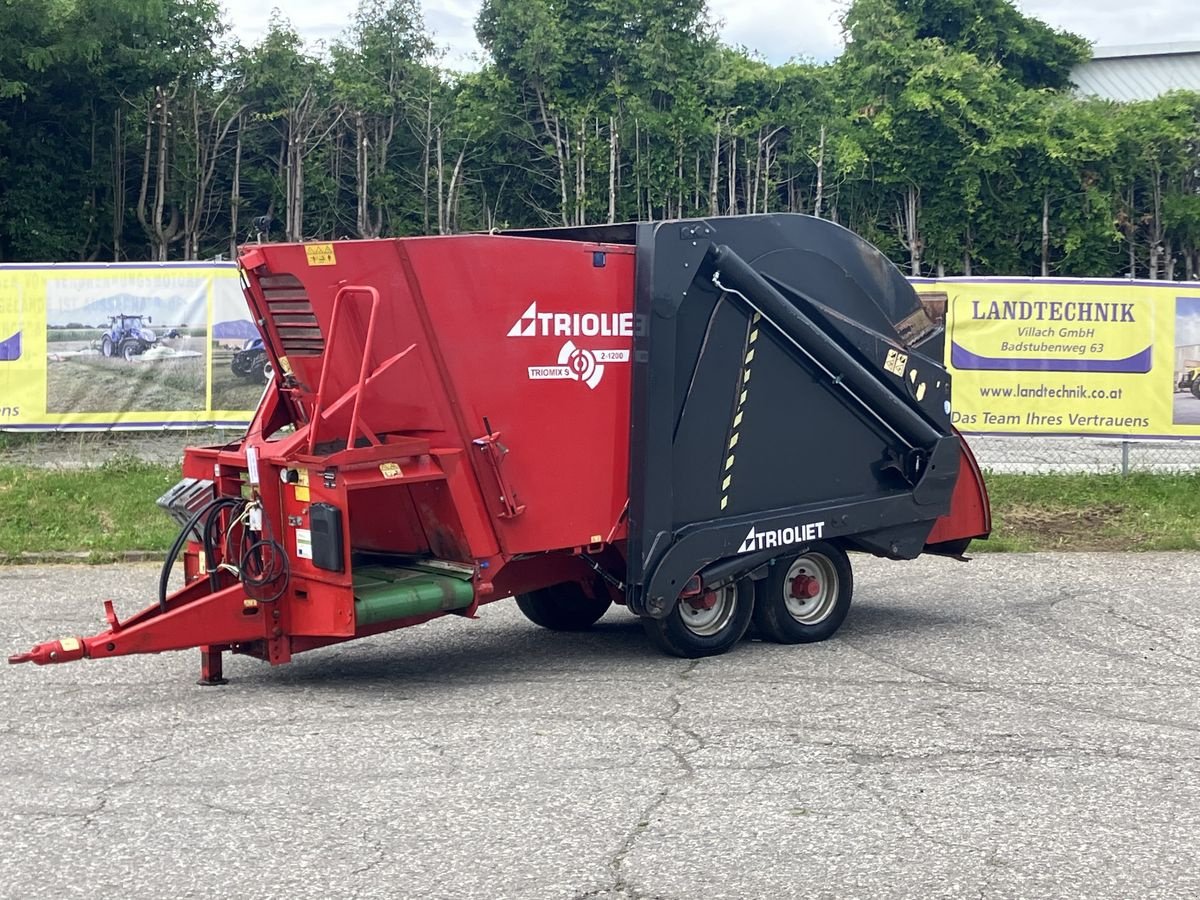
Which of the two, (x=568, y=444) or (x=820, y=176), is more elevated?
(x=820, y=176)

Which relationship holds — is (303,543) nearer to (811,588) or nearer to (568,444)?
(568,444)

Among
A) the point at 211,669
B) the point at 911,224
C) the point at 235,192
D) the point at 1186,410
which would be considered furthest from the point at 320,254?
the point at 911,224

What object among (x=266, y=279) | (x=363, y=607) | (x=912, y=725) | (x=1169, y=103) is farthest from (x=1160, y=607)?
(x=1169, y=103)

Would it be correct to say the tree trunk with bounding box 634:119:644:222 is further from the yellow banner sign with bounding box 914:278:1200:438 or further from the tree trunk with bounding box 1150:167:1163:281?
the yellow banner sign with bounding box 914:278:1200:438

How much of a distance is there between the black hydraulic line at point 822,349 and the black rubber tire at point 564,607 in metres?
2.04

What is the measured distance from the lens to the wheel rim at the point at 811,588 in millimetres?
8578

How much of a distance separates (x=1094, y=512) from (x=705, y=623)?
6.47 meters

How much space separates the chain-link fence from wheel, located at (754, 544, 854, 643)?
229 inches

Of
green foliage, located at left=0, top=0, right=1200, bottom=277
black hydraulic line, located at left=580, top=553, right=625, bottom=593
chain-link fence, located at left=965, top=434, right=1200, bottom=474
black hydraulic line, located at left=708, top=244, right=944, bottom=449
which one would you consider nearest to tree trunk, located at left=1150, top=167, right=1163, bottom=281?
green foliage, located at left=0, top=0, right=1200, bottom=277

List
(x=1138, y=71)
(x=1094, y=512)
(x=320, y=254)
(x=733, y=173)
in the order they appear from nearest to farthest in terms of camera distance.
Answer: (x=320, y=254), (x=1094, y=512), (x=733, y=173), (x=1138, y=71)

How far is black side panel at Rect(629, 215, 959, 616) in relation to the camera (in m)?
7.69

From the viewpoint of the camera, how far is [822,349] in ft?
26.9

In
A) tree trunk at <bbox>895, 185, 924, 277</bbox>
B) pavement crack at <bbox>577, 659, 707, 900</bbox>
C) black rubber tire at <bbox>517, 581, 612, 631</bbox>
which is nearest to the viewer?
pavement crack at <bbox>577, 659, 707, 900</bbox>

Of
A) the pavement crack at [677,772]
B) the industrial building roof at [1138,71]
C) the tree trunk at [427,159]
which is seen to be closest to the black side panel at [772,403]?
the pavement crack at [677,772]
